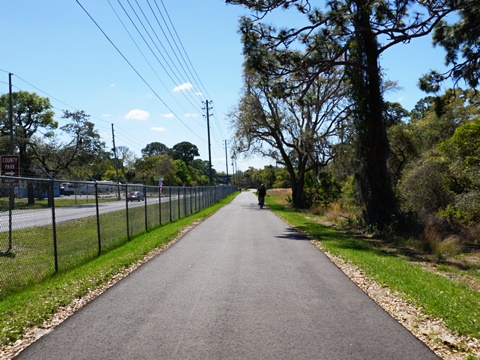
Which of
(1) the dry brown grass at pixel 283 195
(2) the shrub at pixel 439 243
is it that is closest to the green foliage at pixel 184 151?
(1) the dry brown grass at pixel 283 195

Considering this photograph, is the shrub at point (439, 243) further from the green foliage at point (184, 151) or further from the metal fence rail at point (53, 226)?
the green foliage at point (184, 151)

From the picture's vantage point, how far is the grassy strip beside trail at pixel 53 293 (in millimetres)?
5765

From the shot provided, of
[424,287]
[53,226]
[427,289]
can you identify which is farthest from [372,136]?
[53,226]

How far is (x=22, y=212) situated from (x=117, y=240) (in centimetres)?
639

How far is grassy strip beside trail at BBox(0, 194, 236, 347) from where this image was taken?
18.9 feet

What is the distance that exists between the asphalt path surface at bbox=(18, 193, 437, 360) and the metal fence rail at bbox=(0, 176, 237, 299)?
5.89ft

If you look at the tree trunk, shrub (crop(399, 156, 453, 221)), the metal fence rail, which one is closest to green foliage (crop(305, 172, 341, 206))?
shrub (crop(399, 156, 453, 221))

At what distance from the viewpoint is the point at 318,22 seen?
14.7 meters

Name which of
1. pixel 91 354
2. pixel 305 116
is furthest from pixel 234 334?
pixel 305 116

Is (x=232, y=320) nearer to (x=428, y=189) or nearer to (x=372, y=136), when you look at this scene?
(x=372, y=136)

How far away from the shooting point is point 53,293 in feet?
24.3

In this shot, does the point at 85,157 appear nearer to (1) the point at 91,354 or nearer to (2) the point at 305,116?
(2) the point at 305,116

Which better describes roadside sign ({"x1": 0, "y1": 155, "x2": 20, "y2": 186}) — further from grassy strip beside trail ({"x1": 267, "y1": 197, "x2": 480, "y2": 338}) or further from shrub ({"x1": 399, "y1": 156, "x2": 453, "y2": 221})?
shrub ({"x1": 399, "y1": 156, "x2": 453, "y2": 221})

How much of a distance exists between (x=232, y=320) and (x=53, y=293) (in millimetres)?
3422
